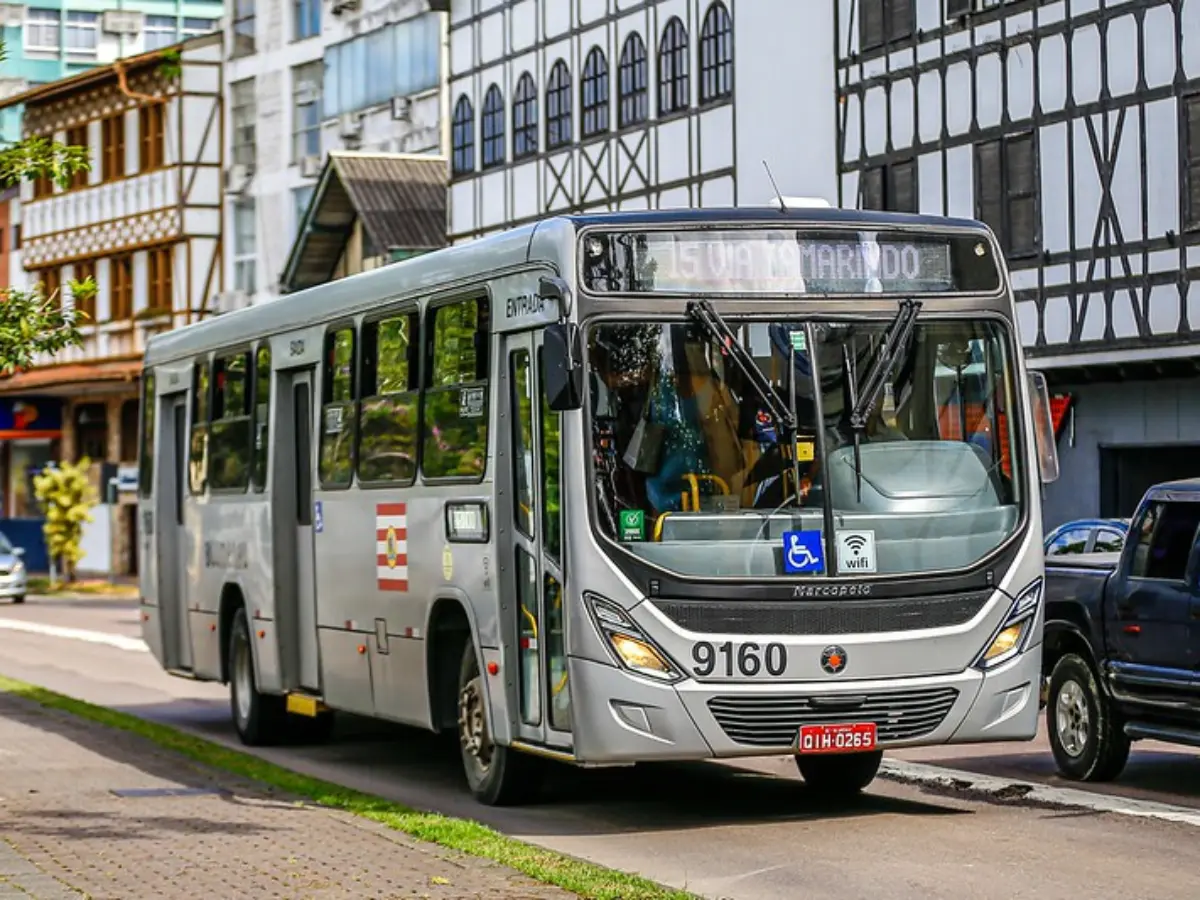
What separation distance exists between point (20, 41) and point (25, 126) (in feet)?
50.7

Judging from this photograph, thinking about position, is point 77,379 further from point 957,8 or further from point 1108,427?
point 1108,427

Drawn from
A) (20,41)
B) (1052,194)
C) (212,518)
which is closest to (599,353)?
(212,518)

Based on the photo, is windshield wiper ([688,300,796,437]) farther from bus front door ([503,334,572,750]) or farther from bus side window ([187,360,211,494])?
bus side window ([187,360,211,494])

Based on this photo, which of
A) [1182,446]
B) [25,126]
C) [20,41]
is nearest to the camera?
[1182,446]

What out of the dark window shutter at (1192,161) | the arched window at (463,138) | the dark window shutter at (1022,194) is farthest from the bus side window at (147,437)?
the arched window at (463,138)

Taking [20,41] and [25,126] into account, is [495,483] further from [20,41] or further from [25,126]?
[20,41]

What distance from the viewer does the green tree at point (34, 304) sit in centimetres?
1283

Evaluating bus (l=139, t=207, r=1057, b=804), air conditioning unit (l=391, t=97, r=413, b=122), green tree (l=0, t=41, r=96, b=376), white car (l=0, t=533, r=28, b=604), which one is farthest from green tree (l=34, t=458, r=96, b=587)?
green tree (l=0, t=41, r=96, b=376)

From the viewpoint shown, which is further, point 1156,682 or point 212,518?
point 212,518

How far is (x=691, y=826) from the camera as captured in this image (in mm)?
13219

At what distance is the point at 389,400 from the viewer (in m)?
15.8

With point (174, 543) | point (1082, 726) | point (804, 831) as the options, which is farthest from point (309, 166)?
point (804, 831)

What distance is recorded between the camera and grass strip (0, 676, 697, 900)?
10.4m

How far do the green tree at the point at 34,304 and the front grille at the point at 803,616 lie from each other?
342 cm
